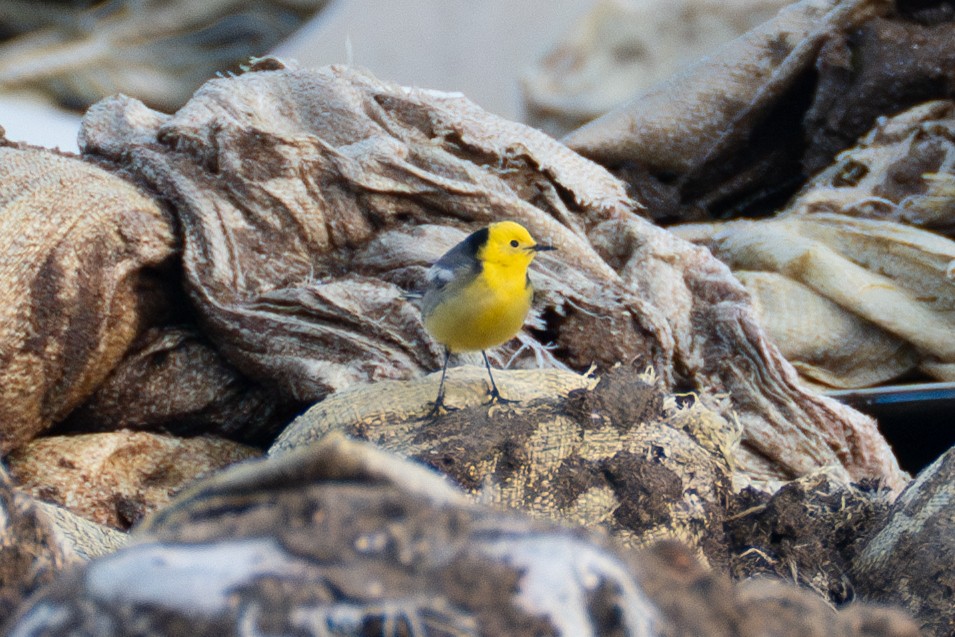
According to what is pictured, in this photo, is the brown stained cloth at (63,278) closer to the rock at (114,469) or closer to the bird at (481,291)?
the rock at (114,469)

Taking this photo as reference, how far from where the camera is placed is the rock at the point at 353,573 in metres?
0.43

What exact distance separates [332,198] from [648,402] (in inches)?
32.5

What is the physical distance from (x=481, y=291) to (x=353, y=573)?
1077 mm

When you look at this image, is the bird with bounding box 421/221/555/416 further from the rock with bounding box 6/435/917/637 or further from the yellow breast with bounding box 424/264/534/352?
the rock with bounding box 6/435/917/637

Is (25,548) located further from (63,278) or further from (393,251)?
(393,251)

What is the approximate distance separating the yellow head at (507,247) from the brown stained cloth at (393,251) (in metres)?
0.24

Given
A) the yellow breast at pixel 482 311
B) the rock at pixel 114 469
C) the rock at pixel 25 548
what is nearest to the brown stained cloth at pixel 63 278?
the rock at pixel 114 469

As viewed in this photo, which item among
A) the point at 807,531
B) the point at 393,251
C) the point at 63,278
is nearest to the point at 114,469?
the point at 63,278

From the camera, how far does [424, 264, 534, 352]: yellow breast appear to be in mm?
1501

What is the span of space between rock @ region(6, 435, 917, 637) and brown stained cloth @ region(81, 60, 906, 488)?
3.82ft

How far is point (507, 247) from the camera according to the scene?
1563mm

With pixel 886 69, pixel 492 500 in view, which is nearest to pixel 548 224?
pixel 492 500

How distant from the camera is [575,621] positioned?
448mm

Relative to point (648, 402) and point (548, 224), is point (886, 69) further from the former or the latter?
point (648, 402)
